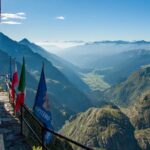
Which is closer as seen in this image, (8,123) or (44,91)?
(44,91)

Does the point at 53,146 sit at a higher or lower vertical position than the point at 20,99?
lower

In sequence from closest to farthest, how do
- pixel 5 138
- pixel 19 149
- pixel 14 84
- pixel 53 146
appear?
pixel 19 149, pixel 5 138, pixel 14 84, pixel 53 146

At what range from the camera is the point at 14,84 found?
19359mm

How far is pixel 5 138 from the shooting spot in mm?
15242

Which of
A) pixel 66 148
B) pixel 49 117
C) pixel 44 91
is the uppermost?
pixel 44 91

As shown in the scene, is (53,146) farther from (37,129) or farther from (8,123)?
(8,123)

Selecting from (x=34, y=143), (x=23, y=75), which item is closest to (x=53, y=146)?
(x=34, y=143)

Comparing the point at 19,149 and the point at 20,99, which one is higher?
the point at 20,99

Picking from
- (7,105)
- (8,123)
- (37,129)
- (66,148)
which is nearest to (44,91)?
(8,123)

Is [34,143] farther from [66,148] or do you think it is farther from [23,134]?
[66,148]

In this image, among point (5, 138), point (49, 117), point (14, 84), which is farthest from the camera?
point (14, 84)

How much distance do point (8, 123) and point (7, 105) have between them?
5689 mm

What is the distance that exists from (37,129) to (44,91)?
749 centimetres

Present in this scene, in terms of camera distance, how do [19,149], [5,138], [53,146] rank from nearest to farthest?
[19,149] → [5,138] → [53,146]
